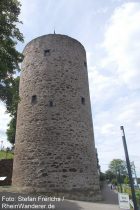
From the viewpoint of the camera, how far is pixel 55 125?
13625mm

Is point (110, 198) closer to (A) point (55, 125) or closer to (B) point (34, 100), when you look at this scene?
(A) point (55, 125)

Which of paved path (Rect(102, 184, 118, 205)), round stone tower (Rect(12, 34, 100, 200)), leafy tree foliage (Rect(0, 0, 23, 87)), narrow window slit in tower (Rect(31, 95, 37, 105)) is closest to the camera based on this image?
leafy tree foliage (Rect(0, 0, 23, 87))

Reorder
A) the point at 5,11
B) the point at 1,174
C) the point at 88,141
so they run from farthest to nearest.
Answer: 1. the point at 1,174
2. the point at 88,141
3. the point at 5,11

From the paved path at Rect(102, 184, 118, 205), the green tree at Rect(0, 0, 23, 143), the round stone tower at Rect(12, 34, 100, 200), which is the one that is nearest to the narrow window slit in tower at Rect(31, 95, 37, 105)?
the round stone tower at Rect(12, 34, 100, 200)

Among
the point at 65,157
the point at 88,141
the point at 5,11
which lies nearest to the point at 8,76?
the point at 5,11

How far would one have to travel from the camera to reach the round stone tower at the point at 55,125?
12.7 metres

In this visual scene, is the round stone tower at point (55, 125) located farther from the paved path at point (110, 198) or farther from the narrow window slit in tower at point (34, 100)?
the paved path at point (110, 198)

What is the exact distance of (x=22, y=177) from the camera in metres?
13.0

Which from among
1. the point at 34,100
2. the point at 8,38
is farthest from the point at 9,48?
the point at 34,100

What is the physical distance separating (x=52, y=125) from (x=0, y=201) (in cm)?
564

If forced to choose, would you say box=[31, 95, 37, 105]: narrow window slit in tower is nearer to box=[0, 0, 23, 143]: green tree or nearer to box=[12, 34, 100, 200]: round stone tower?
box=[12, 34, 100, 200]: round stone tower

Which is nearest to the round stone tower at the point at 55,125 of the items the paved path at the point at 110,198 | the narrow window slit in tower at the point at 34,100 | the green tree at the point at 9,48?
the narrow window slit in tower at the point at 34,100

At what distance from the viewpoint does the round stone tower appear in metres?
12.7

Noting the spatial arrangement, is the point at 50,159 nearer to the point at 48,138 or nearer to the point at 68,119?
the point at 48,138
